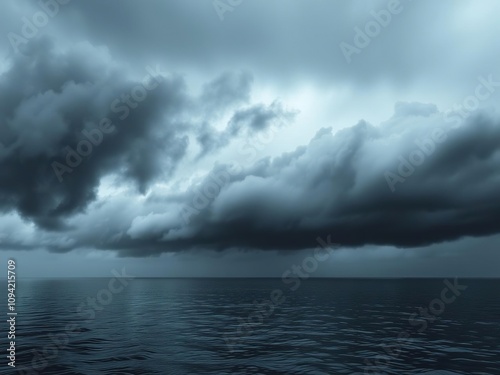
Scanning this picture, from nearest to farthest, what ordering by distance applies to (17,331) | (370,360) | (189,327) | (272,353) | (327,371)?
(327,371)
(370,360)
(272,353)
(17,331)
(189,327)

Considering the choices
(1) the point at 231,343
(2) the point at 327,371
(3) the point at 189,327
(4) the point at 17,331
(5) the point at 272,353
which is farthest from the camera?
(3) the point at 189,327

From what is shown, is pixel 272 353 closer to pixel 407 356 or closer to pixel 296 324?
pixel 407 356

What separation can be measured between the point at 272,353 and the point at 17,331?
94.1 ft

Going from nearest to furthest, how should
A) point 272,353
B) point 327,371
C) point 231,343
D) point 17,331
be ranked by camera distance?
point 327,371 → point 272,353 → point 231,343 → point 17,331

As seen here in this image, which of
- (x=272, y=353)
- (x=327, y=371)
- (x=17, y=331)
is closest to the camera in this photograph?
(x=327, y=371)

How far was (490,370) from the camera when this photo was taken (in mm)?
20984

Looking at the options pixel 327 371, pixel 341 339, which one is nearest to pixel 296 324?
pixel 341 339

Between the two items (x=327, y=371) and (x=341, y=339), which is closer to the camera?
(x=327, y=371)

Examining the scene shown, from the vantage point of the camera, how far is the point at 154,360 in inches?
906

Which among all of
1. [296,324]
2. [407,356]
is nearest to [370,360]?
[407,356]

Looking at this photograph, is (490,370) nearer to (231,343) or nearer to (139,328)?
(231,343)

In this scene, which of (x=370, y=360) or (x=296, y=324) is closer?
(x=370, y=360)

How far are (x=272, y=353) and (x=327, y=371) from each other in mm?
5787

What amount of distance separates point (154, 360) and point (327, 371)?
12.1 metres
